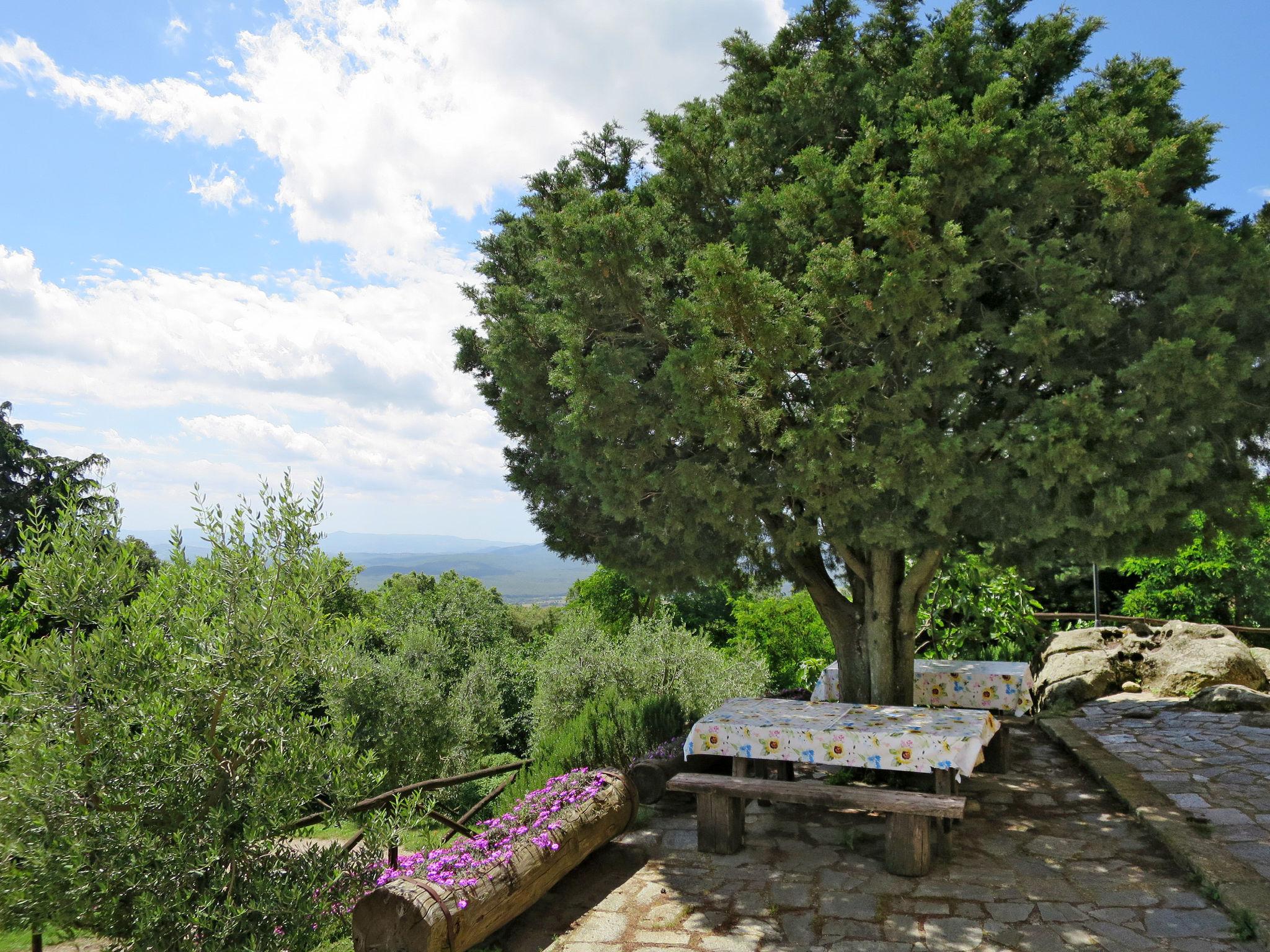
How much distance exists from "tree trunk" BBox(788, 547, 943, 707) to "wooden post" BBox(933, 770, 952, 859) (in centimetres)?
168

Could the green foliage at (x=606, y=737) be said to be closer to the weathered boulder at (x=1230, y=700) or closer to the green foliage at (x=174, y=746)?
the green foliage at (x=174, y=746)

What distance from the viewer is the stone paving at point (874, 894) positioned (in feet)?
13.9

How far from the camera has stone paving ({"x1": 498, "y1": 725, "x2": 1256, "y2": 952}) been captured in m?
4.23

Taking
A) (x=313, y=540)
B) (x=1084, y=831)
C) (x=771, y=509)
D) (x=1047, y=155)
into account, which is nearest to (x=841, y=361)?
(x=771, y=509)

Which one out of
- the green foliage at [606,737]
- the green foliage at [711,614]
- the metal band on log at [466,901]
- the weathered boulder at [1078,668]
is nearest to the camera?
the metal band on log at [466,901]

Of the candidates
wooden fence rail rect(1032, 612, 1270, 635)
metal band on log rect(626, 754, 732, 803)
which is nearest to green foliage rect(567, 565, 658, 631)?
wooden fence rail rect(1032, 612, 1270, 635)

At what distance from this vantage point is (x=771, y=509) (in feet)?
19.6

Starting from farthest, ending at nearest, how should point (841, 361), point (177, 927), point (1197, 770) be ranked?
point (1197, 770) < point (841, 361) < point (177, 927)

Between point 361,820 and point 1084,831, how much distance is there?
4.92 m

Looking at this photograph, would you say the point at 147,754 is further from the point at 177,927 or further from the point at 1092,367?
the point at 1092,367

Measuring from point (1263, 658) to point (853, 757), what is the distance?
9365mm

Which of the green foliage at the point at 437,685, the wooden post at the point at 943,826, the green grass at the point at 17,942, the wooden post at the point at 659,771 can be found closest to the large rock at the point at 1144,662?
the wooden post at the point at 943,826

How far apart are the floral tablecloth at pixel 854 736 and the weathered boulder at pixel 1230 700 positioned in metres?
5.07

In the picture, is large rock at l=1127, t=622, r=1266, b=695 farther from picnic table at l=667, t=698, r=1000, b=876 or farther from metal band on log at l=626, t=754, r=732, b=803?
metal band on log at l=626, t=754, r=732, b=803
